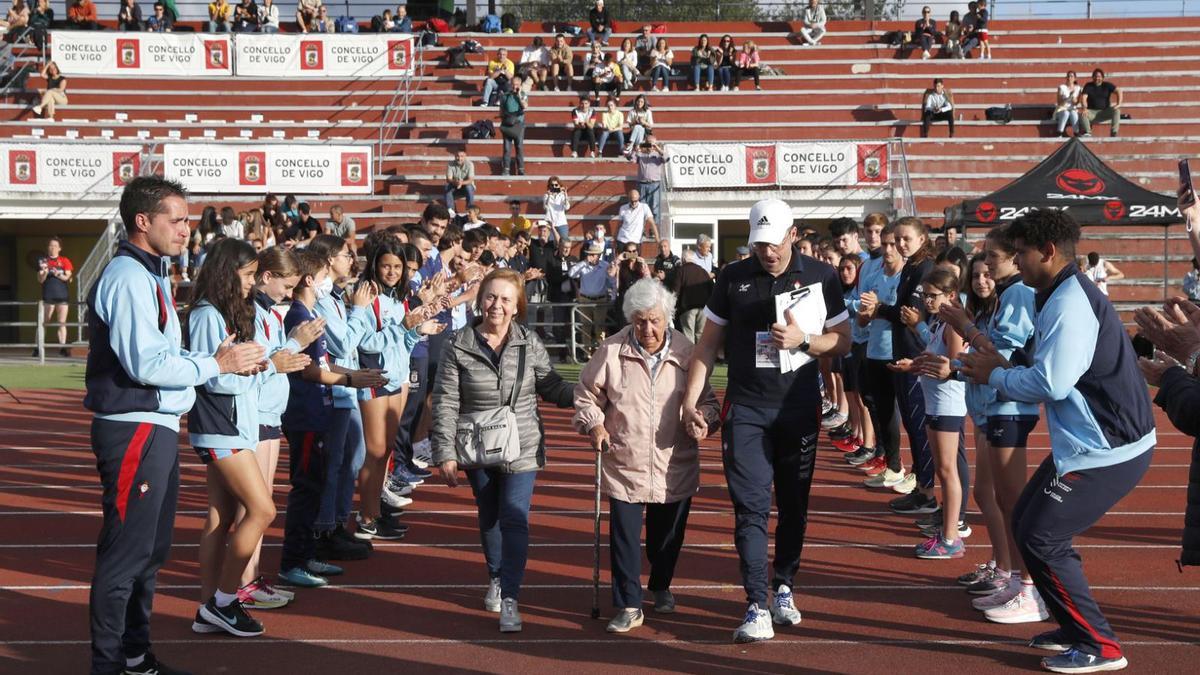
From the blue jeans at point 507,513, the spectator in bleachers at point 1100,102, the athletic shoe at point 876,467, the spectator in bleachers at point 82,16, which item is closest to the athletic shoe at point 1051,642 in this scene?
the blue jeans at point 507,513

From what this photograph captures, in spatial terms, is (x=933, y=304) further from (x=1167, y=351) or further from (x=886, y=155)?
(x=886, y=155)

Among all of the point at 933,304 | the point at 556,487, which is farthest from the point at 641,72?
the point at 933,304

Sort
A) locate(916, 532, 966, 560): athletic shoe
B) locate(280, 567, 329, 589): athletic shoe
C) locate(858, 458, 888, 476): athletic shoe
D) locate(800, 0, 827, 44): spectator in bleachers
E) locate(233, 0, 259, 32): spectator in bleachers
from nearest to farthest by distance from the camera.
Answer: locate(280, 567, 329, 589): athletic shoe < locate(916, 532, 966, 560): athletic shoe < locate(858, 458, 888, 476): athletic shoe < locate(233, 0, 259, 32): spectator in bleachers < locate(800, 0, 827, 44): spectator in bleachers

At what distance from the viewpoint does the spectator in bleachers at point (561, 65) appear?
100 feet

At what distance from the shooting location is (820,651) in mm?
5883

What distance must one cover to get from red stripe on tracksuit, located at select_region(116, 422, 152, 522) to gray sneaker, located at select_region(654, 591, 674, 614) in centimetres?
277

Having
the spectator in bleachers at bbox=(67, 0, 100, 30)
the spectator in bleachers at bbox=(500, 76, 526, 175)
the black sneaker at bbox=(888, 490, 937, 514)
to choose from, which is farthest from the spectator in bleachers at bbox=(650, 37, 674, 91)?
the black sneaker at bbox=(888, 490, 937, 514)

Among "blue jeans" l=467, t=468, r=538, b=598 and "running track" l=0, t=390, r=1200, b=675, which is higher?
"blue jeans" l=467, t=468, r=538, b=598

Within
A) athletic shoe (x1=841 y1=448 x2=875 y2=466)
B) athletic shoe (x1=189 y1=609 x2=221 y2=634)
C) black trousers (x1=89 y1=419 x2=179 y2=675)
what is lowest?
athletic shoe (x1=841 y1=448 x2=875 y2=466)

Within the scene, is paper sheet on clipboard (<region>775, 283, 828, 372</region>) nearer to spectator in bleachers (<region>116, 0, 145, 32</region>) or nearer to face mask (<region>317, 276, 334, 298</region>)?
face mask (<region>317, 276, 334, 298</region>)

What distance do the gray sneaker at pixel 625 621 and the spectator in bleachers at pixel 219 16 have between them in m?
29.5

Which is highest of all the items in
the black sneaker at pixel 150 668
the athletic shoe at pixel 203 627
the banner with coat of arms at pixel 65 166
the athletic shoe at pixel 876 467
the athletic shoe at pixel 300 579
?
the banner with coat of arms at pixel 65 166

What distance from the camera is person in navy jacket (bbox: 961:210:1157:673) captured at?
5273 millimetres

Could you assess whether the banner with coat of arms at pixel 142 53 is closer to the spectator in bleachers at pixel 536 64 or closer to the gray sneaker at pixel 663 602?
the spectator in bleachers at pixel 536 64
